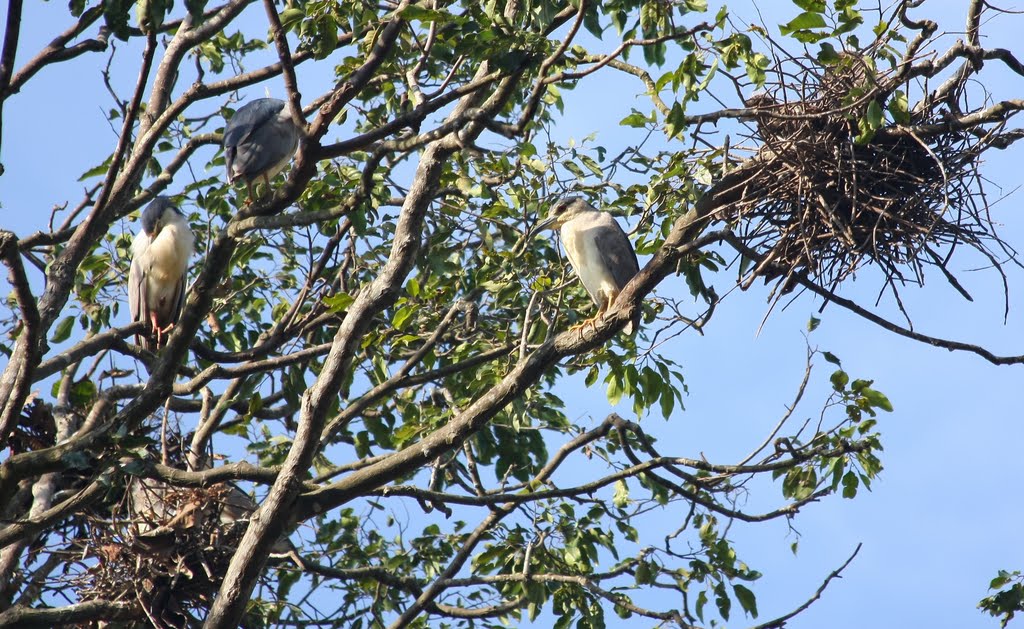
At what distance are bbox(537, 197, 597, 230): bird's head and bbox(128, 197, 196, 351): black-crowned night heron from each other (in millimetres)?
2651

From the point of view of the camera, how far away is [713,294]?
463cm

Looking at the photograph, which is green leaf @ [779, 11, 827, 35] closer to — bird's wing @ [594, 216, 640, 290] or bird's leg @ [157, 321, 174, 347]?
bird's wing @ [594, 216, 640, 290]

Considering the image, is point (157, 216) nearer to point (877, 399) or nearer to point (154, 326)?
point (154, 326)

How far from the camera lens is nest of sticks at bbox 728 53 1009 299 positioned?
441cm

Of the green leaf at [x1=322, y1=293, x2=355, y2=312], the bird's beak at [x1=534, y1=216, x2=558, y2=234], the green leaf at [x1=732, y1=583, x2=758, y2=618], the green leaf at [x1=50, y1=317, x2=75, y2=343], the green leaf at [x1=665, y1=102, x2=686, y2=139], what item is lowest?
the green leaf at [x1=732, y1=583, x2=758, y2=618]

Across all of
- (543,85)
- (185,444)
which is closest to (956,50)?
(543,85)

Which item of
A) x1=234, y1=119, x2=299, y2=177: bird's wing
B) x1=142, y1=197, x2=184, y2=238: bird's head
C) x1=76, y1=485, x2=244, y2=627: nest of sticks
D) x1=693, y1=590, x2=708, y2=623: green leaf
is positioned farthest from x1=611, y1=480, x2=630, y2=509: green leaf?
x1=142, y1=197, x2=184, y2=238: bird's head

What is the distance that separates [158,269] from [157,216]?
0.39 metres

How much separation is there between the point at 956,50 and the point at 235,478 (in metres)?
3.62

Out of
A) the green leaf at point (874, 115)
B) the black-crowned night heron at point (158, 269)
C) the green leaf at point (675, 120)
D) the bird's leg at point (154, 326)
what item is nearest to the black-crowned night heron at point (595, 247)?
the green leaf at point (675, 120)

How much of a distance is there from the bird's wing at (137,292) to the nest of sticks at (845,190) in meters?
4.33

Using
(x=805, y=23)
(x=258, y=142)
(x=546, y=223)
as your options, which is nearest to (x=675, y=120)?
(x=805, y=23)

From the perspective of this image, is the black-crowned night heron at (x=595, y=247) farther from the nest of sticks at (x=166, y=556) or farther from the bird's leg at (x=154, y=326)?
the bird's leg at (x=154, y=326)

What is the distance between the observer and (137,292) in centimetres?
710
